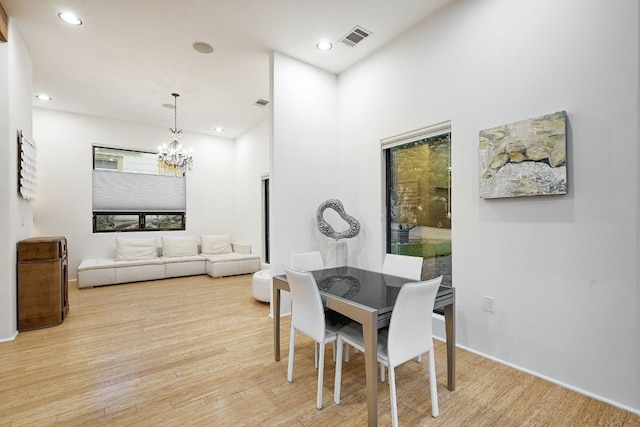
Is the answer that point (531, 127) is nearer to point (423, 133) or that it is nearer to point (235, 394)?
point (423, 133)

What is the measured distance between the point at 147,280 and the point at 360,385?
16.8 ft

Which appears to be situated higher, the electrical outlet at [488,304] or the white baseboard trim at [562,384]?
the electrical outlet at [488,304]

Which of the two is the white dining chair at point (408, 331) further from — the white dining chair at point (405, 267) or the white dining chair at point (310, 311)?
the white dining chair at point (405, 267)

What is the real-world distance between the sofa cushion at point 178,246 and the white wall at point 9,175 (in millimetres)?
3149

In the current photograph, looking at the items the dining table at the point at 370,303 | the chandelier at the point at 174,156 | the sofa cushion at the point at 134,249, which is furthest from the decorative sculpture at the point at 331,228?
the sofa cushion at the point at 134,249

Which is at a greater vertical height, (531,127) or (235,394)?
(531,127)

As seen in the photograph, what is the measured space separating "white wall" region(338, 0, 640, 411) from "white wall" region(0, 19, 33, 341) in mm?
4107

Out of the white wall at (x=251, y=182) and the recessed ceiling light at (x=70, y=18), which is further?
the white wall at (x=251, y=182)

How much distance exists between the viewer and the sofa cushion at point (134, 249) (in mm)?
5922

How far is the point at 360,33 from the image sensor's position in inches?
135

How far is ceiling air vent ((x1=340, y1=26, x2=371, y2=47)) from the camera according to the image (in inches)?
133

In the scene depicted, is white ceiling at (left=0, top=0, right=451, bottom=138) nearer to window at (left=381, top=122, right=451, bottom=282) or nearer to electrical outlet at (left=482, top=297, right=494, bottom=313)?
window at (left=381, top=122, right=451, bottom=282)

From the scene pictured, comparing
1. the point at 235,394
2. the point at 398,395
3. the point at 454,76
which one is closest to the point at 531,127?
the point at 454,76

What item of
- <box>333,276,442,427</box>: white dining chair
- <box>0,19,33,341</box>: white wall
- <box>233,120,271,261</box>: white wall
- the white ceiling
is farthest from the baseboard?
<box>233,120,271,261</box>: white wall
